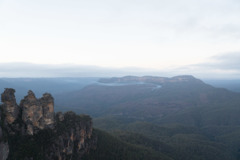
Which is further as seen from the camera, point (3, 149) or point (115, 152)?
point (115, 152)

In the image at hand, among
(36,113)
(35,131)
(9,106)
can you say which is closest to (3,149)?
(35,131)

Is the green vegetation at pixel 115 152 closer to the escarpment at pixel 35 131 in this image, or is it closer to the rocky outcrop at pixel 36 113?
the escarpment at pixel 35 131

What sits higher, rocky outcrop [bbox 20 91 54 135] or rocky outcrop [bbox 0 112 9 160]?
rocky outcrop [bbox 20 91 54 135]

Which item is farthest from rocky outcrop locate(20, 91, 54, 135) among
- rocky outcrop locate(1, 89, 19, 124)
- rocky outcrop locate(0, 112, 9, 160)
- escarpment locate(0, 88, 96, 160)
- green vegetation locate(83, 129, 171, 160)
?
green vegetation locate(83, 129, 171, 160)

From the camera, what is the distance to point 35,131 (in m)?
46.6

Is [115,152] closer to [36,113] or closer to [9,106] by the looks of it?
[36,113]

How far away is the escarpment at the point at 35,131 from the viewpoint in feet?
132

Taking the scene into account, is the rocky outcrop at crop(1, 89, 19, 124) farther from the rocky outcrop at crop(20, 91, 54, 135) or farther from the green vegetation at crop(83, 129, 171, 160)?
the green vegetation at crop(83, 129, 171, 160)

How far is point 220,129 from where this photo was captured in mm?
187875

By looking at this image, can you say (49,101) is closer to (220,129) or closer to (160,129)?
(160,129)

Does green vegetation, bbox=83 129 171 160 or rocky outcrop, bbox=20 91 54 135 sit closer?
rocky outcrop, bbox=20 91 54 135

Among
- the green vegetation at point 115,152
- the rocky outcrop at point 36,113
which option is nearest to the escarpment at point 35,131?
the rocky outcrop at point 36,113

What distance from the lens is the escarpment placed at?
4038 centimetres

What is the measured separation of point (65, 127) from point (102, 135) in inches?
1026
